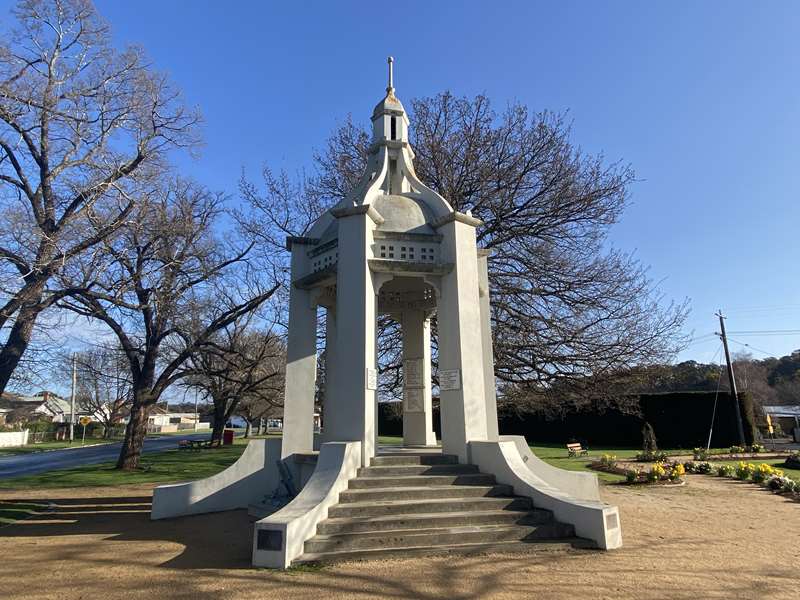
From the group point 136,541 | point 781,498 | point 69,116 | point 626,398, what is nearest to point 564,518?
point 136,541

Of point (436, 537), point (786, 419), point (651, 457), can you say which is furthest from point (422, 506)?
point (786, 419)

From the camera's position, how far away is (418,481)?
7598 mm

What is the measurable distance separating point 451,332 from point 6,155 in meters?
11.4

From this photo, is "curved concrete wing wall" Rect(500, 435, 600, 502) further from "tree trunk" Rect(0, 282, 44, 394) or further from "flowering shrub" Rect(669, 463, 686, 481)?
"tree trunk" Rect(0, 282, 44, 394)

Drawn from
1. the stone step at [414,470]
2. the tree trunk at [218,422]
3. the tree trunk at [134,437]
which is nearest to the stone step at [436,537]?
the stone step at [414,470]

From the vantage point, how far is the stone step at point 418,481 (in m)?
7.45

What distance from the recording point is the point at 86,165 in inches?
464

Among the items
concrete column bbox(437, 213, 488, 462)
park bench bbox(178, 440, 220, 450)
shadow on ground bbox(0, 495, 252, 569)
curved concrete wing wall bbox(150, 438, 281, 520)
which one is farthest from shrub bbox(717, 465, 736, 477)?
park bench bbox(178, 440, 220, 450)

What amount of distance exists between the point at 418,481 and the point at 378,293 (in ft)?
11.8

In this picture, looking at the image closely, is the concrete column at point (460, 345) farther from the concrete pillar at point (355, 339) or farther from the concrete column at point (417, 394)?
the concrete column at point (417, 394)

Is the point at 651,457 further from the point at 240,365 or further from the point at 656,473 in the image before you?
the point at 240,365

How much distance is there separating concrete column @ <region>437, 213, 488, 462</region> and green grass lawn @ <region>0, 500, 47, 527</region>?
8.47 m

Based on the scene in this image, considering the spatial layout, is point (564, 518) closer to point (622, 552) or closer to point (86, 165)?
point (622, 552)

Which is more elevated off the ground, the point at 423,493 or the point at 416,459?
the point at 416,459
